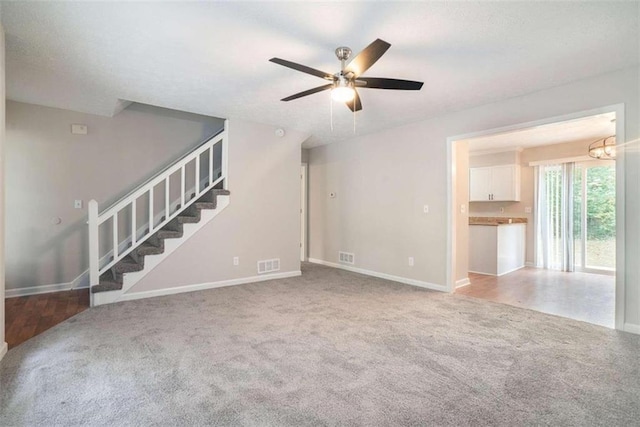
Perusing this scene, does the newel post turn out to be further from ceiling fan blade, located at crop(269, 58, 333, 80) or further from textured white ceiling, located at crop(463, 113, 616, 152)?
textured white ceiling, located at crop(463, 113, 616, 152)

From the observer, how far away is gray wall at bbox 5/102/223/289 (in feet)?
13.6

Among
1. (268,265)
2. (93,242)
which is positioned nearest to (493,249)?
(268,265)

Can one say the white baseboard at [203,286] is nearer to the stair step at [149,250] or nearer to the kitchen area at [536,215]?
the stair step at [149,250]

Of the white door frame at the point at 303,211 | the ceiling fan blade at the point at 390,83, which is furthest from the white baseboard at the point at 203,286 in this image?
the ceiling fan blade at the point at 390,83

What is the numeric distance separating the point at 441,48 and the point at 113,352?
3616mm

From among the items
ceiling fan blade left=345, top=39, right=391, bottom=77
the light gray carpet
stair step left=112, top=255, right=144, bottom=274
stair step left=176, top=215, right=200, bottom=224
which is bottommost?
the light gray carpet

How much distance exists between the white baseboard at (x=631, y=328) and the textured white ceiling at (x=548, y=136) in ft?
8.66

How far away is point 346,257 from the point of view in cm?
595

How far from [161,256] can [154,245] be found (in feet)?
1.25

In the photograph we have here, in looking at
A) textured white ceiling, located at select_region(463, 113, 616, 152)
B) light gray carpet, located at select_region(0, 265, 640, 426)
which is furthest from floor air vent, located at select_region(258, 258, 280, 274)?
textured white ceiling, located at select_region(463, 113, 616, 152)

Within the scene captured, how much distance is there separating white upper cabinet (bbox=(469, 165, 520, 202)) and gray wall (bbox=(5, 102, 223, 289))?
6.37 metres

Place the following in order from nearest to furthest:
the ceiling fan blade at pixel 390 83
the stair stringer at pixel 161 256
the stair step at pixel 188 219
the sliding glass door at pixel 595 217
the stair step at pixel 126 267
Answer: the ceiling fan blade at pixel 390 83 → the stair stringer at pixel 161 256 → the stair step at pixel 126 267 → the stair step at pixel 188 219 → the sliding glass door at pixel 595 217

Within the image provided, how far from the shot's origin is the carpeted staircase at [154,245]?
3.88 meters

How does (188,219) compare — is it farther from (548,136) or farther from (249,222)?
(548,136)
